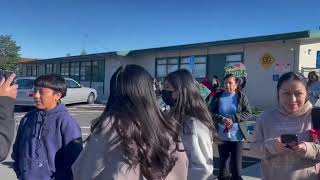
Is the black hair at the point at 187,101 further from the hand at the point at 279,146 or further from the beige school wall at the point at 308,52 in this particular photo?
the beige school wall at the point at 308,52

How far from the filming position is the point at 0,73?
2.47 meters

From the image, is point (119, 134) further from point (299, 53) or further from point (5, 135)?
point (299, 53)

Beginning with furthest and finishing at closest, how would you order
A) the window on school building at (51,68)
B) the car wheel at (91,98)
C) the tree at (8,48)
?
the tree at (8,48) → the window on school building at (51,68) → the car wheel at (91,98)

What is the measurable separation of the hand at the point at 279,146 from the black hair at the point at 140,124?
1005 mm

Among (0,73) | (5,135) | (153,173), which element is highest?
(0,73)

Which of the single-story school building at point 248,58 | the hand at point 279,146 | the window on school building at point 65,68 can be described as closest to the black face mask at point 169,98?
the hand at point 279,146

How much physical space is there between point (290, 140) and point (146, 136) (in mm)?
1297

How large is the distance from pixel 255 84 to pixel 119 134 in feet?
61.4

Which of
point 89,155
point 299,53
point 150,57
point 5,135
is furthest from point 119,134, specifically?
point 150,57

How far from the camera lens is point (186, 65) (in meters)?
25.1

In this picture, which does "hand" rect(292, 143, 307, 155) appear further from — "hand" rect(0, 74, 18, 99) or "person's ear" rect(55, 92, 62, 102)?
"person's ear" rect(55, 92, 62, 102)

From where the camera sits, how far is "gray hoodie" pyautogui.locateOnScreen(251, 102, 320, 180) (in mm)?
3295

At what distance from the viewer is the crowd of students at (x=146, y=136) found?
7.70 ft

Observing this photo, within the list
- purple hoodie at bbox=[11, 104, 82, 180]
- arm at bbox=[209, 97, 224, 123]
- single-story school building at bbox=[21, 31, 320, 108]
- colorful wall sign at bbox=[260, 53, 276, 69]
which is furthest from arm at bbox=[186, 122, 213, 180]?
colorful wall sign at bbox=[260, 53, 276, 69]
